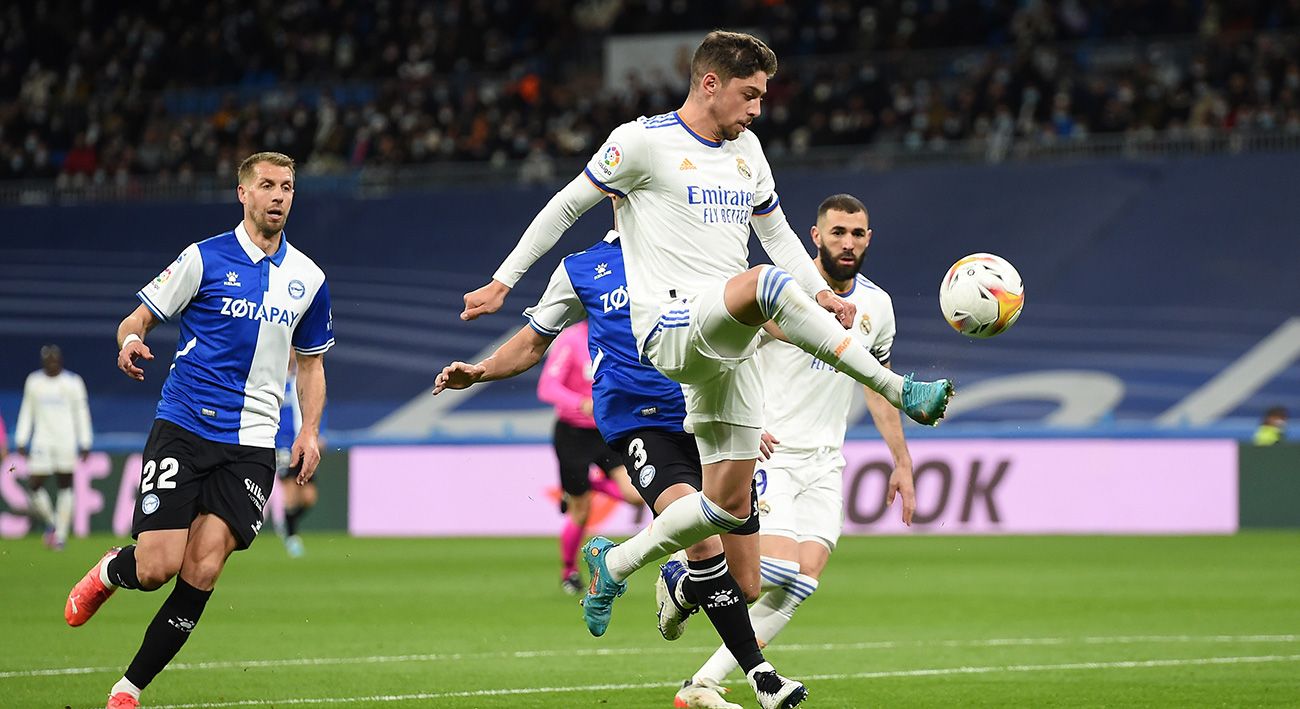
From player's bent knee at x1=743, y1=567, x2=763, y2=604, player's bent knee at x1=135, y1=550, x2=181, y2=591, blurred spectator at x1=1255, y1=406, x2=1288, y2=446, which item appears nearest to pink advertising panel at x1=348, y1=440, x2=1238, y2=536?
blurred spectator at x1=1255, y1=406, x2=1288, y2=446

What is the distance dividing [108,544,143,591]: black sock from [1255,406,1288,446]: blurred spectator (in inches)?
618

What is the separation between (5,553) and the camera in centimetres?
1938

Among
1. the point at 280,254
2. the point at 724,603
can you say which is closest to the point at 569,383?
the point at 280,254

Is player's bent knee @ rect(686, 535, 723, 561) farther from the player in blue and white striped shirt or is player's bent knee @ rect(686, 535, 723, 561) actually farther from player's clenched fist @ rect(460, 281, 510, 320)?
the player in blue and white striped shirt

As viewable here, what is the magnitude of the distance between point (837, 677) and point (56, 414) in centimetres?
1368

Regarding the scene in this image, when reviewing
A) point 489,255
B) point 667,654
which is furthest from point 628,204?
point 489,255

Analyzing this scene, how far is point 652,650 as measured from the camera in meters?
10.4

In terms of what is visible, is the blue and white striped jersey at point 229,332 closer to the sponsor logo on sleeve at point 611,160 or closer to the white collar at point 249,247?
the white collar at point 249,247

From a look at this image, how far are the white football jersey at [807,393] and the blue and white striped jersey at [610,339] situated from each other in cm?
101

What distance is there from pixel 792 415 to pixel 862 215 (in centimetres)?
106

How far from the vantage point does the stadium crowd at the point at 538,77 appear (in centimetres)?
2528

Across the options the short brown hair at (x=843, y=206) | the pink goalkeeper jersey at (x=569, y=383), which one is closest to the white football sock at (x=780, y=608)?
the short brown hair at (x=843, y=206)

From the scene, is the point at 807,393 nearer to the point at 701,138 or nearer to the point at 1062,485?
the point at 701,138

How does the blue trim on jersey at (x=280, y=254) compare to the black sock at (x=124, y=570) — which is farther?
the blue trim on jersey at (x=280, y=254)
